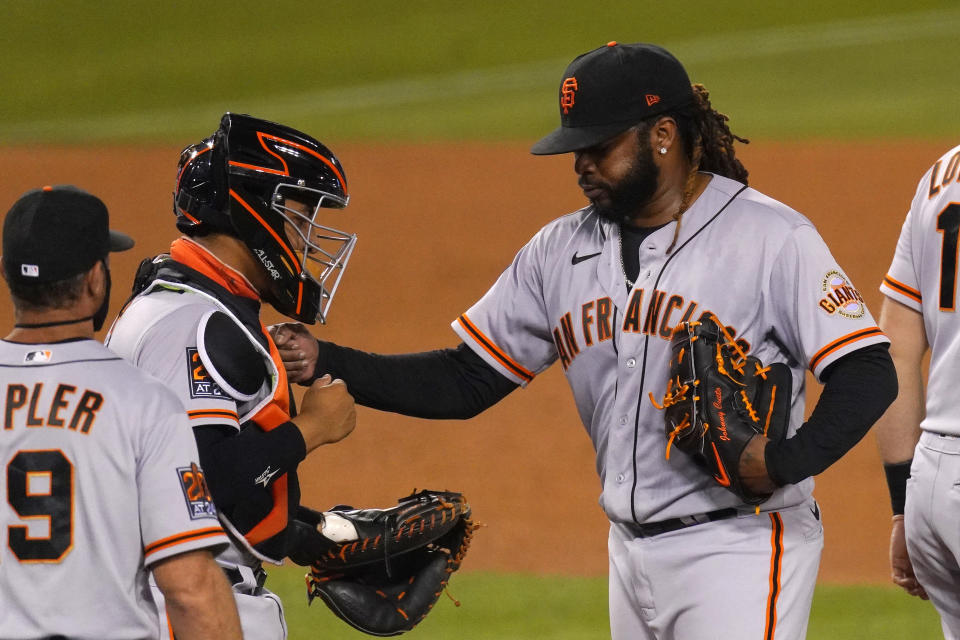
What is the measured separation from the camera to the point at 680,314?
3785mm

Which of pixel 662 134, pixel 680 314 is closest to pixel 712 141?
pixel 662 134

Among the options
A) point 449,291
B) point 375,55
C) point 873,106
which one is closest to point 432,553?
point 449,291

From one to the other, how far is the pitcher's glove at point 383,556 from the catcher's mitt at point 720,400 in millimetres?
839

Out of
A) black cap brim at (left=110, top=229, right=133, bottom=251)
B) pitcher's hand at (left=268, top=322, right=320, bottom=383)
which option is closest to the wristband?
pitcher's hand at (left=268, top=322, right=320, bottom=383)

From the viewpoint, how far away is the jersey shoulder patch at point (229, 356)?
3.17 metres

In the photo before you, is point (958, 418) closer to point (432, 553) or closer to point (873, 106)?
point (432, 553)

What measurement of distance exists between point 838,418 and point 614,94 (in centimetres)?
119

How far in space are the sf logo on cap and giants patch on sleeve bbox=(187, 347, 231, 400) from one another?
1.47 meters

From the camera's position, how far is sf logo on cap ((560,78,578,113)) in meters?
3.94

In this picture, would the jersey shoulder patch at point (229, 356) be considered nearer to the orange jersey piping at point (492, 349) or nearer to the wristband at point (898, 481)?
the orange jersey piping at point (492, 349)

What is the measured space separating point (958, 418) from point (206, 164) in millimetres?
2294

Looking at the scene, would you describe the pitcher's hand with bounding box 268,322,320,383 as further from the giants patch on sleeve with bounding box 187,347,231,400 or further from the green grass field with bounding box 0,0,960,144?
the green grass field with bounding box 0,0,960,144

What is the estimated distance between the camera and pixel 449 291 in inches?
453

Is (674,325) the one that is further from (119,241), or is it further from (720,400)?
(119,241)
